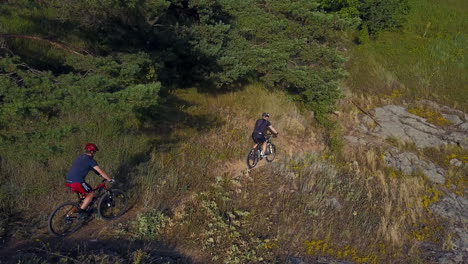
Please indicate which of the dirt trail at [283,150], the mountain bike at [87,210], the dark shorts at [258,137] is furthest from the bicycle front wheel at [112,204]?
the dark shorts at [258,137]

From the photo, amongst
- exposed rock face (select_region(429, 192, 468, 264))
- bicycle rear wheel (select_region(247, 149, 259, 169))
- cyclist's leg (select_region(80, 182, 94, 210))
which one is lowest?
exposed rock face (select_region(429, 192, 468, 264))

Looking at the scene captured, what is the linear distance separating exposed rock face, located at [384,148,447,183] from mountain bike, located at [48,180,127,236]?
988cm

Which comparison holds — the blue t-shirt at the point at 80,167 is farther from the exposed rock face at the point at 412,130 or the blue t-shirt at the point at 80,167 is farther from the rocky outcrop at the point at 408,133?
the exposed rock face at the point at 412,130

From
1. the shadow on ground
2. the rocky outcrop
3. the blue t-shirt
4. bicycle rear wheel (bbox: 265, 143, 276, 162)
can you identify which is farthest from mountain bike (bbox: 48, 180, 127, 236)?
the rocky outcrop

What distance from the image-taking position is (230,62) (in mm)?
12820

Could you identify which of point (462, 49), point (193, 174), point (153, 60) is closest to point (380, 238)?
point (193, 174)

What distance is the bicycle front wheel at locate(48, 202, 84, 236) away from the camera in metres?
7.39

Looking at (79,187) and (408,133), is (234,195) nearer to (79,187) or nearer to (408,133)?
(79,187)

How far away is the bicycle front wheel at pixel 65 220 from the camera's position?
739cm

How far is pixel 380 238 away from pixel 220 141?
206 inches

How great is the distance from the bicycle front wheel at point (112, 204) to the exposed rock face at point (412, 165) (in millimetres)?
9774

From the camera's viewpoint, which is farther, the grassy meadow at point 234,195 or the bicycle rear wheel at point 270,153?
the bicycle rear wheel at point 270,153

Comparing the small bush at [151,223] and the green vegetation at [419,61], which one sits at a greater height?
the green vegetation at [419,61]

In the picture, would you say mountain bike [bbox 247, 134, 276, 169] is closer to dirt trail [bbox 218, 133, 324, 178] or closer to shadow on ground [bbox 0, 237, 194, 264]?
dirt trail [bbox 218, 133, 324, 178]
